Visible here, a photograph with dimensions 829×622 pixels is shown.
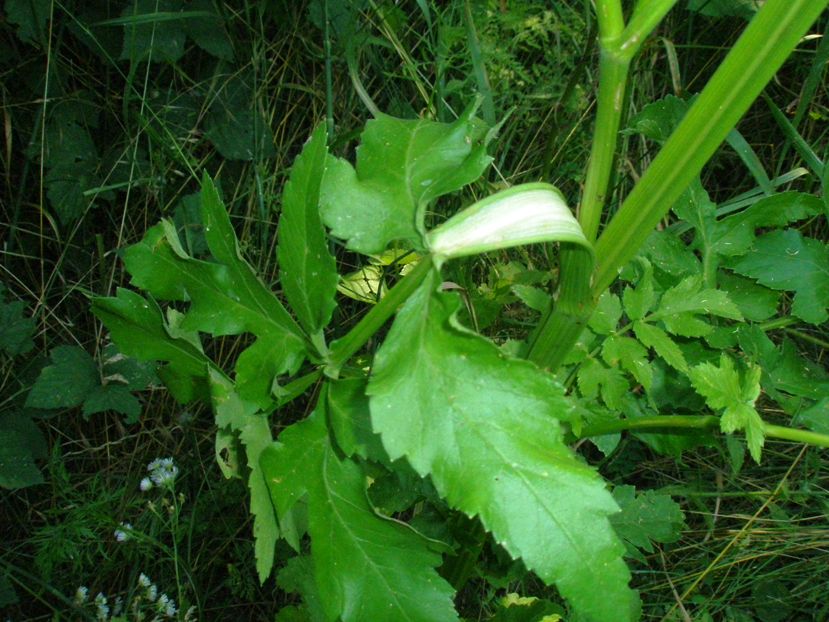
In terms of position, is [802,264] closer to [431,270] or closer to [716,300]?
[716,300]

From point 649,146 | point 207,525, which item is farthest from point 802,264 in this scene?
point 207,525

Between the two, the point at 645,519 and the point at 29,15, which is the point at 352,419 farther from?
the point at 29,15

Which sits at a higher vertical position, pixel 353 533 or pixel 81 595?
pixel 353 533

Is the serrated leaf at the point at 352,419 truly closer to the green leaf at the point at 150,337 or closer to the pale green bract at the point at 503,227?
the green leaf at the point at 150,337

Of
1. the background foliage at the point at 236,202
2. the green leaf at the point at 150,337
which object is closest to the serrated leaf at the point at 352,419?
the green leaf at the point at 150,337

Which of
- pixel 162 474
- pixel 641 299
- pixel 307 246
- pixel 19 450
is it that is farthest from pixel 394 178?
pixel 19 450

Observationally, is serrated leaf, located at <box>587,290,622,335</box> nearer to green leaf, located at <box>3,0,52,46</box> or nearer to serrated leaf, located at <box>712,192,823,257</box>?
serrated leaf, located at <box>712,192,823,257</box>

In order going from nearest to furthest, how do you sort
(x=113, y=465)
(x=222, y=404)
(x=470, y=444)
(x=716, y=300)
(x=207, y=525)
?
(x=470, y=444), (x=222, y=404), (x=716, y=300), (x=207, y=525), (x=113, y=465)
